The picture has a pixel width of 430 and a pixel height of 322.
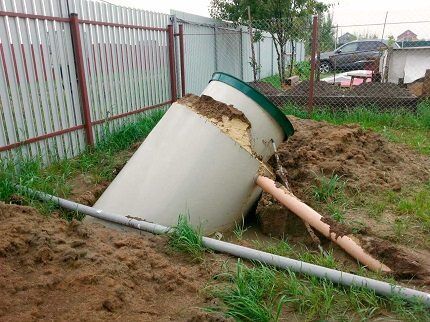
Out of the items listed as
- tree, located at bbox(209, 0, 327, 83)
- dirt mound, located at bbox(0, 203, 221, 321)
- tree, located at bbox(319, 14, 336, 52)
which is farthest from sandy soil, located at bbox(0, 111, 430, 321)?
tree, located at bbox(209, 0, 327, 83)

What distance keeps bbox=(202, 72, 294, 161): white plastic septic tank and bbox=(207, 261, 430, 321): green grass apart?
135 centimetres

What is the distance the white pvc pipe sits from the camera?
2.11 metres

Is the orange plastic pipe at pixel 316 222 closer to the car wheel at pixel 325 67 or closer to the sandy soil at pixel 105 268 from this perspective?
the sandy soil at pixel 105 268

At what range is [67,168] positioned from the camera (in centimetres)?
451

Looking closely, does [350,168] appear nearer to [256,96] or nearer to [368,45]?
[256,96]

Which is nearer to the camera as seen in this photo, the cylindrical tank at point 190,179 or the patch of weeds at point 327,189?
the cylindrical tank at point 190,179

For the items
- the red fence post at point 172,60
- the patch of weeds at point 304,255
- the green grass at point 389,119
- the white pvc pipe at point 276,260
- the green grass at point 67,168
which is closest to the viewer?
the white pvc pipe at point 276,260

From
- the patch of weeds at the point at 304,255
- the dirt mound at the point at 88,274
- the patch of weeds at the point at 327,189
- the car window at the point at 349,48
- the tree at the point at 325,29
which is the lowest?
the patch of weeds at the point at 304,255

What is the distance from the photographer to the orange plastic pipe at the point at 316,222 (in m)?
2.62

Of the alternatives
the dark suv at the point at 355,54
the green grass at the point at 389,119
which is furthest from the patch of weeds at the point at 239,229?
the dark suv at the point at 355,54

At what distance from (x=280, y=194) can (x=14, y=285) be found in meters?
1.99

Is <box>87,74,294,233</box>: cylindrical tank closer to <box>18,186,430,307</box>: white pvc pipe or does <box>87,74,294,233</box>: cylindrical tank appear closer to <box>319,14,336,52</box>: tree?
<box>18,186,430,307</box>: white pvc pipe

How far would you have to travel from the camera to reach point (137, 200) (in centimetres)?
306

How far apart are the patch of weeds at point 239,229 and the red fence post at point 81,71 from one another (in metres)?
2.94
